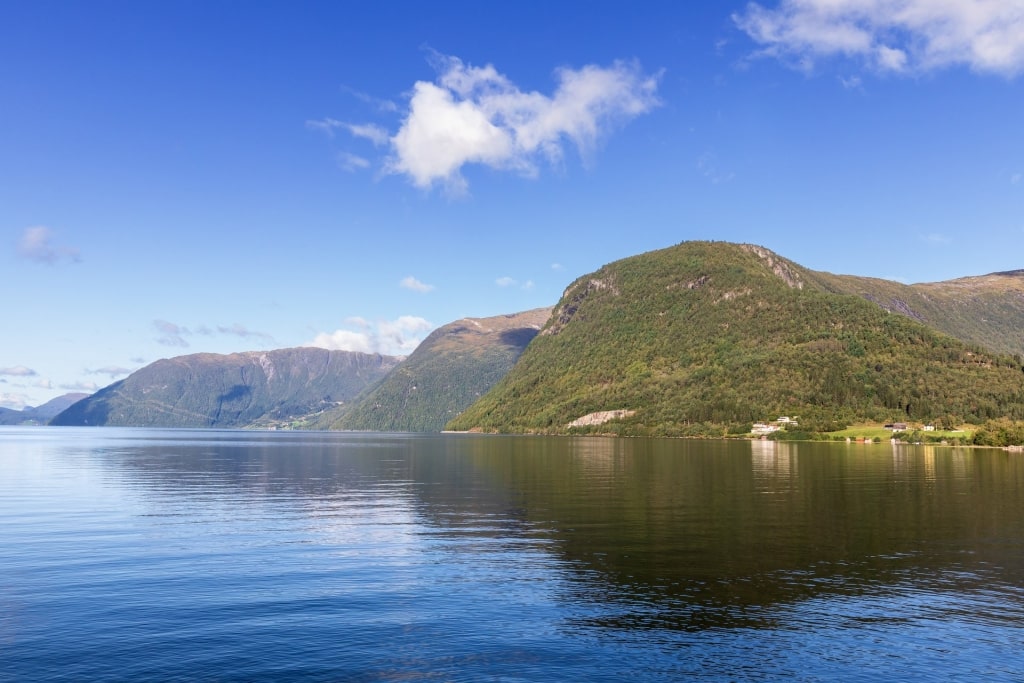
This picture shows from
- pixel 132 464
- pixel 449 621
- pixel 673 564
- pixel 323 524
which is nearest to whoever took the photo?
pixel 449 621

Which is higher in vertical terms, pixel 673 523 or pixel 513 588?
pixel 513 588

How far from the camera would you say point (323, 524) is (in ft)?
220

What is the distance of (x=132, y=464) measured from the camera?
151 metres

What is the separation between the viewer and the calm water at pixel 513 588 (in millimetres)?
30188

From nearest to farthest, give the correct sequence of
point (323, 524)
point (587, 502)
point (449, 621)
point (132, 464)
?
point (449, 621) → point (323, 524) → point (587, 502) → point (132, 464)

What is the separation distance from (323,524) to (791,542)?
4233 cm

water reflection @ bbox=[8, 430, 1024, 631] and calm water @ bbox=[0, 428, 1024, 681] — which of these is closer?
calm water @ bbox=[0, 428, 1024, 681]

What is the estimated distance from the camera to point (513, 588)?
41938 mm

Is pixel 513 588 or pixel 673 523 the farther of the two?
pixel 673 523

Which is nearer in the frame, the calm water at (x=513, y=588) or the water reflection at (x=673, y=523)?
the calm water at (x=513, y=588)

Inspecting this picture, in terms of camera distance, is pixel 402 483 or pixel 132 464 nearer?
pixel 402 483

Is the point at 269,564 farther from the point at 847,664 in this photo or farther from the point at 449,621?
the point at 847,664

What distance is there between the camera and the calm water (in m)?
30.2

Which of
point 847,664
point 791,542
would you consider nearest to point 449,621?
point 847,664
